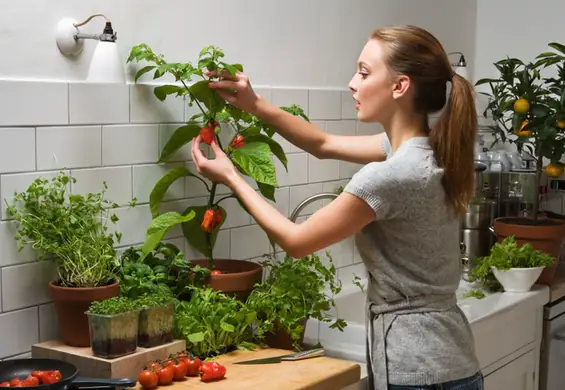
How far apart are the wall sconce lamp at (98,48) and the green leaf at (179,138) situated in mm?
228

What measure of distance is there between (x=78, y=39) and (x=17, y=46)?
17cm

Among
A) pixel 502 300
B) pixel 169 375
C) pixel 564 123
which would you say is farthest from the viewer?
pixel 564 123

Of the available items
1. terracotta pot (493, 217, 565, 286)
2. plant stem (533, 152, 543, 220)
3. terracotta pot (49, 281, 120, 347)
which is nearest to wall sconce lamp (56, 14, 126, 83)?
terracotta pot (49, 281, 120, 347)

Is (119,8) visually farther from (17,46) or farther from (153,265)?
(153,265)

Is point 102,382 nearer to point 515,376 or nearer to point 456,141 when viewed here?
point 456,141

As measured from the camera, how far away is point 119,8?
221 centimetres

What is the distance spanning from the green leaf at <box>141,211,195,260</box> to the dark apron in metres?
0.50

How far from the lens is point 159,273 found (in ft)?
6.97

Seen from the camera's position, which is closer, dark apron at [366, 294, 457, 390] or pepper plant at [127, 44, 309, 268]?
dark apron at [366, 294, 457, 390]

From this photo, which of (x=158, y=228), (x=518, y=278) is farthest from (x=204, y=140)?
(x=518, y=278)

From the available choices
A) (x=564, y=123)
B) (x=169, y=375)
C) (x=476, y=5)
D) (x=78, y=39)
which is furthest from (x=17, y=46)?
(x=476, y=5)

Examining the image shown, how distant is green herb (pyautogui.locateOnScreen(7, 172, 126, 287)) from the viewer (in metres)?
1.94

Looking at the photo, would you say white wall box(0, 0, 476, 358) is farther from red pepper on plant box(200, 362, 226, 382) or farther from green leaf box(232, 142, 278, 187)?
red pepper on plant box(200, 362, 226, 382)

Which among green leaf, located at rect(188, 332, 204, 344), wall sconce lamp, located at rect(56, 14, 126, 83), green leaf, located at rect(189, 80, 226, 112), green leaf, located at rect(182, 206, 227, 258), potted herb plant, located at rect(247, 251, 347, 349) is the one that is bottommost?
green leaf, located at rect(188, 332, 204, 344)
